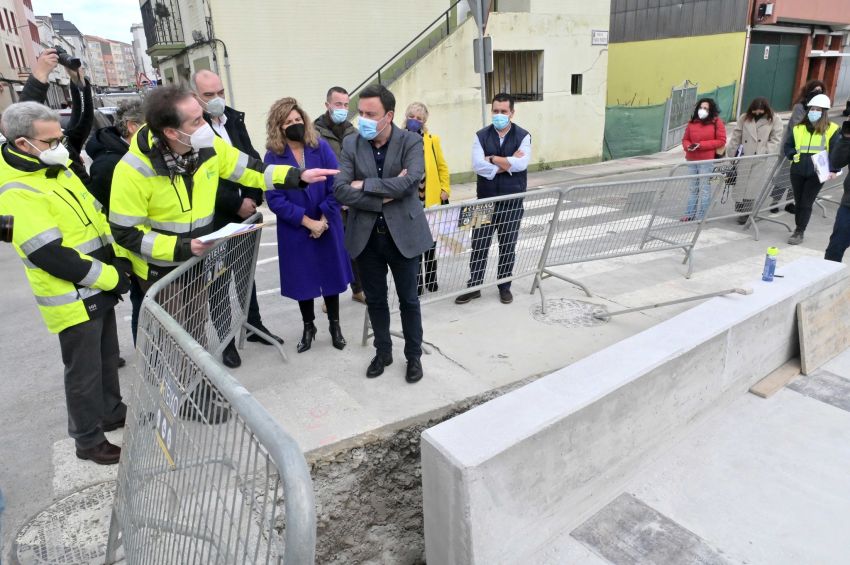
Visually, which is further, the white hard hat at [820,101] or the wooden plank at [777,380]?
the white hard hat at [820,101]

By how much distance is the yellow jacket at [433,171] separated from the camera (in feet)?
17.1

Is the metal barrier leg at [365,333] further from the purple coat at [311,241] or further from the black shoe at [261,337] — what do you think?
the black shoe at [261,337]

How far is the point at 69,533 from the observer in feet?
8.96

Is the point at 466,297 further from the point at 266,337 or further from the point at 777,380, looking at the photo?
the point at 777,380

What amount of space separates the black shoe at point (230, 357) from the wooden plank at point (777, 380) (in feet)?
12.2

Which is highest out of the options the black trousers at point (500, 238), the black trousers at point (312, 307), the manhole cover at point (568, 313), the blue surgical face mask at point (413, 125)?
the blue surgical face mask at point (413, 125)

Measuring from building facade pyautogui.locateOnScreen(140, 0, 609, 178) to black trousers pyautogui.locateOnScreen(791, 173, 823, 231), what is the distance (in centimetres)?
680

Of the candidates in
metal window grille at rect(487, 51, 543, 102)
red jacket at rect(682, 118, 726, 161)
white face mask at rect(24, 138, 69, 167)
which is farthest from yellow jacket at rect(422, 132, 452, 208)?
metal window grille at rect(487, 51, 543, 102)

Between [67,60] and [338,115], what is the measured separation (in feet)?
6.39

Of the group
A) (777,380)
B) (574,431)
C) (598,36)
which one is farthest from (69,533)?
(598,36)

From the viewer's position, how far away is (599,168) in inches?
551

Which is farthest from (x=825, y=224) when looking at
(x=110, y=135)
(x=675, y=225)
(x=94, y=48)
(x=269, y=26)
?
(x=94, y=48)

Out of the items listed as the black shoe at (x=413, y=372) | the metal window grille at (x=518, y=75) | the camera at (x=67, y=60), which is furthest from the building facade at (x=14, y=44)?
the black shoe at (x=413, y=372)

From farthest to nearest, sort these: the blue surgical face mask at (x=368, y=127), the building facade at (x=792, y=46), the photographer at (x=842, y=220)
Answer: the building facade at (x=792, y=46) → the photographer at (x=842, y=220) → the blue surgical face mask at (x=368, y=127)
